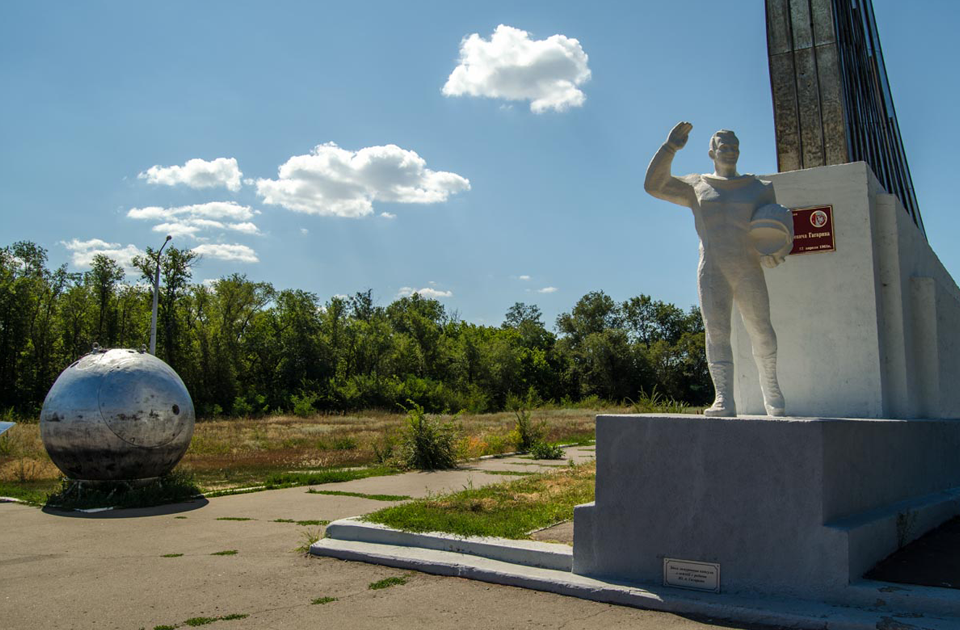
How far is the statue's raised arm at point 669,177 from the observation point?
640cm

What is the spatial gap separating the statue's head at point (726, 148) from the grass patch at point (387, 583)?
15.2 feet

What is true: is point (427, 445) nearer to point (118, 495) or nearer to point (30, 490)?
point (118, 495)

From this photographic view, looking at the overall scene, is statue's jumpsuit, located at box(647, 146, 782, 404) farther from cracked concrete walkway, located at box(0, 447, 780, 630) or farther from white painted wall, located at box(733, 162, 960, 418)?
cracked concrete walkway, located at box(0, 447, 780, 630)

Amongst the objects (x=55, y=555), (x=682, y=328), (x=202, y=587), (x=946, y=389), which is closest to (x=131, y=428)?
(x=55, y=555)

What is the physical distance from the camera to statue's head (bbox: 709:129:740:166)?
6262 mm

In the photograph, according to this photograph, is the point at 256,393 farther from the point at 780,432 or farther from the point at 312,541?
the point at 780,432

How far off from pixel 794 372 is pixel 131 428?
9049mm

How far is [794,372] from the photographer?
7453 mm

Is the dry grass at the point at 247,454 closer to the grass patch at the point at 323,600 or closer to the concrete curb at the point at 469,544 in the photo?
the concrete curb at the point at 469,544

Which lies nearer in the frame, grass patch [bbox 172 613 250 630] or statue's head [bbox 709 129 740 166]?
grass patch [bbox 172 613 250 630]

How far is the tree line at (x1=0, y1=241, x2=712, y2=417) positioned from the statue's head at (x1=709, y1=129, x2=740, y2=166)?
139 feet

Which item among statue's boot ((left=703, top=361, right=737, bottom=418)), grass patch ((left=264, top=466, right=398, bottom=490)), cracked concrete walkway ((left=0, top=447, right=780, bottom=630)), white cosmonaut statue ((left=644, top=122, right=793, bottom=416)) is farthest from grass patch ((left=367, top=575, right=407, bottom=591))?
grass patch ((left=264, top=466, right=398, bottom=490))

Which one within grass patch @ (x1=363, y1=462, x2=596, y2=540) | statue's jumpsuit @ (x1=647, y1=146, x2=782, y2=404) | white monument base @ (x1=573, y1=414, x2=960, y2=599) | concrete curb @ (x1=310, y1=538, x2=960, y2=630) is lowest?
concrete curb @ (x1=310, y1=538, x2=960, y2=630)

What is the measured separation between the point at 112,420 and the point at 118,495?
1.26m
